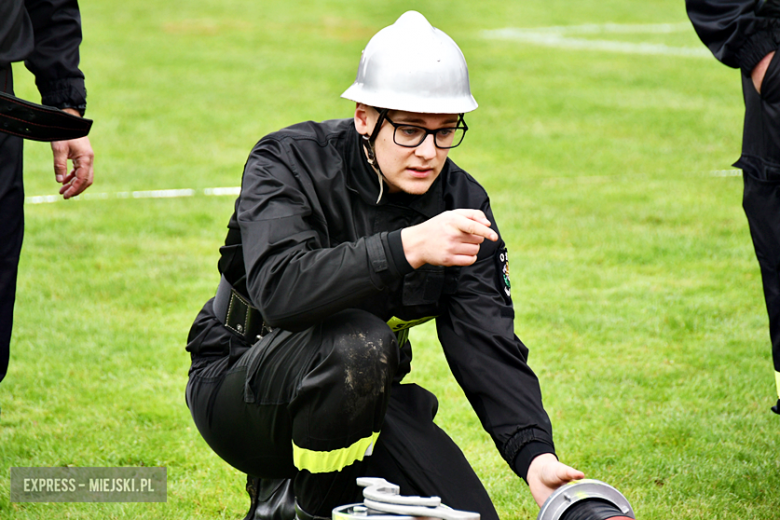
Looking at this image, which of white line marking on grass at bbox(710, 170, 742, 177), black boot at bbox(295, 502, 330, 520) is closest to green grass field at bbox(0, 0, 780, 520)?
white line marking on grass at bbox(710, 170, 742, 177)

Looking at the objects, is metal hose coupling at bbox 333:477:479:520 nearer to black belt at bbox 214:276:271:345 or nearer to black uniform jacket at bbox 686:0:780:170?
black belt at bbox 214:276:271:345

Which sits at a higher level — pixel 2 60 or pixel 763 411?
pixel 2 60

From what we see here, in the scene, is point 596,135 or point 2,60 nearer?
point 2,60

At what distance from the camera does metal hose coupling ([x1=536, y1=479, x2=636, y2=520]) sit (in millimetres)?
2184

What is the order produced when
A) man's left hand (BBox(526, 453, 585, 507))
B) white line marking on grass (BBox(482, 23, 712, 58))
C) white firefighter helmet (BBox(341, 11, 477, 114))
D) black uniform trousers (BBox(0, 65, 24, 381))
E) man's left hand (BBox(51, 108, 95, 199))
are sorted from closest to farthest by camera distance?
man's left hand (BBox(526, 453, 585, 507)) < white firefighter helmet (BBox(341, 11, 477, 114)) < black uniform trousers (BBox(0, 65, 24, 381)) < man's left hand (BBox(51, 108, 95, 199)) < white line marking on grass (BBox(482, 23, 712, 58))

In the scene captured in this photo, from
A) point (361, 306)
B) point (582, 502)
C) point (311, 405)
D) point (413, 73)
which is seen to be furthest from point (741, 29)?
point (311, 405)

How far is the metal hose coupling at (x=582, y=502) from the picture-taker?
218 centimetres

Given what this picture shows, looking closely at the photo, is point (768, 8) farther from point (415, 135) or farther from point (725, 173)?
point (725, 173)

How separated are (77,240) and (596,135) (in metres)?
5.91

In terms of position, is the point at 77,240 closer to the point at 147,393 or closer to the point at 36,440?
the point at 147,393

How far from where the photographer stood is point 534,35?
18.1 meters

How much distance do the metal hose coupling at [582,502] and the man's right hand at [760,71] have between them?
1677 millimetres

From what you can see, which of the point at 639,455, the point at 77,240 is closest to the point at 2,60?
the point at 639,455

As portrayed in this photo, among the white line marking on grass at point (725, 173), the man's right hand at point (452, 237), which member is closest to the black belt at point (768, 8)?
the man's right hand at point (452, 237)
